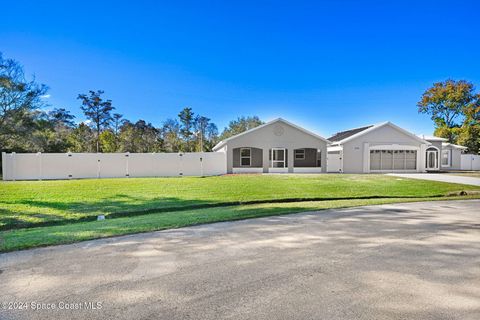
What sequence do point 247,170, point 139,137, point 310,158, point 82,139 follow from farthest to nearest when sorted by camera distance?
point 139,137, point 82,139, point 310,158, point 247,170

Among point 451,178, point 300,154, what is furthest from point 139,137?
point 451,178

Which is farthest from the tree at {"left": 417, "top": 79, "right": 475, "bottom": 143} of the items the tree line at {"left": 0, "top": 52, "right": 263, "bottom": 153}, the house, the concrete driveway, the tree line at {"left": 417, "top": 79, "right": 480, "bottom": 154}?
the concrete driveway

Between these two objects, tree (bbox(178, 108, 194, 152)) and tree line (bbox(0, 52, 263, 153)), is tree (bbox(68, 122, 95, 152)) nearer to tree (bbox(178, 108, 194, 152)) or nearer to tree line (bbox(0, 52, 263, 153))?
tree line (bbox(0, 52, 263, 153))

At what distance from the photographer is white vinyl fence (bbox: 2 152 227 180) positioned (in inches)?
733

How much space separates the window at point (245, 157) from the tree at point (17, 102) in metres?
17.8

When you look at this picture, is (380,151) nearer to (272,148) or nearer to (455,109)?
(272,148)

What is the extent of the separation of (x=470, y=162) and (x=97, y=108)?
162ft

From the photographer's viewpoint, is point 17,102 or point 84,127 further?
point 84,127

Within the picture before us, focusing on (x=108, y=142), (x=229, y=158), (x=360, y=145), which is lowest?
(x=229, y=158)

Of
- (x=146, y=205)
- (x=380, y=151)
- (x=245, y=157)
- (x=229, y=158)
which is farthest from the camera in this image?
(x=380, y=151)

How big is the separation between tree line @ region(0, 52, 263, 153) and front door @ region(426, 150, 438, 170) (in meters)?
28.6

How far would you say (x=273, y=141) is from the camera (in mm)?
25641

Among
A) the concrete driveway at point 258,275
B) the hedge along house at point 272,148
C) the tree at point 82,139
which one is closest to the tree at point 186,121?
the tree at point 82,139

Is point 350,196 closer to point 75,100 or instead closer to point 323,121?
point 323,121
